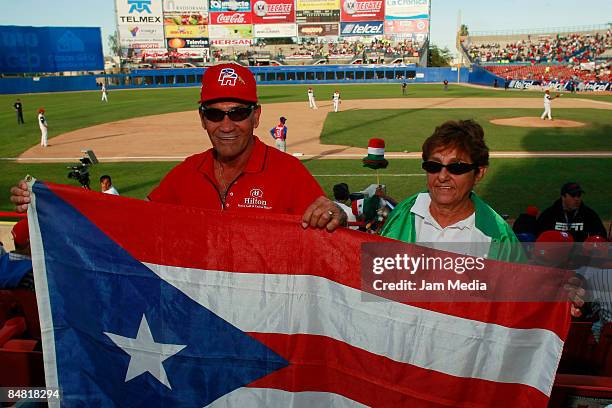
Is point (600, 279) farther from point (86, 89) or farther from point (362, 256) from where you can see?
point (86, 89)

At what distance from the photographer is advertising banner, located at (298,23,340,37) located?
77.9 m

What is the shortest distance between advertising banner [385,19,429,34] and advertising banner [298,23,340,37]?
333 inches

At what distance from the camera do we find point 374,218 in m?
7.35

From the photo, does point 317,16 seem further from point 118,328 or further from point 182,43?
point 118,328

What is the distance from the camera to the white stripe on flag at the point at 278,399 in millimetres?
2557

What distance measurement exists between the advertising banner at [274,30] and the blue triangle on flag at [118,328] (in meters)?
80.3

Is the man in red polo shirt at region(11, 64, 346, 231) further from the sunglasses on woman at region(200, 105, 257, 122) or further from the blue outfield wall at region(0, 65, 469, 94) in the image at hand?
the blue outfield wall at region(0, 65, 469, 94)

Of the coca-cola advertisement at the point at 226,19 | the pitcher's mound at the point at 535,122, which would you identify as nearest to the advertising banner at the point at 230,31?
the coca-cola advertisement at the point at 226,19

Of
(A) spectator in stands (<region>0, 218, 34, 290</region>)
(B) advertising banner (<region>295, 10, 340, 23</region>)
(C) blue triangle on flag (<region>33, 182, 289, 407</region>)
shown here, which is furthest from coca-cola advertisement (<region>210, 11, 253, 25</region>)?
(C) blue triangle on flag (<region>33, 182, 289, 407</region>)

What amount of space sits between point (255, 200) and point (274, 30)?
3180 inches

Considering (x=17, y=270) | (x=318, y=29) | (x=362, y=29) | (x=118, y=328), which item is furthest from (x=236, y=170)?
(x=318, y=29)

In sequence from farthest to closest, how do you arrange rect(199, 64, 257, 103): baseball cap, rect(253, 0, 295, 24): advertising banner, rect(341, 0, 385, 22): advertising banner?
rect(253, 0, 295, 24): advertising banner
rect(341, 0, 385, 22): advertising banner
rect(199, 64, 257, 103): baseball cap

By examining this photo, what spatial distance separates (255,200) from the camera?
2.96 meters

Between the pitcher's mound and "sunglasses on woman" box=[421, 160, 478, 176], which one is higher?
"sunglasses on woman" box=[421, 160, 478, 176]
